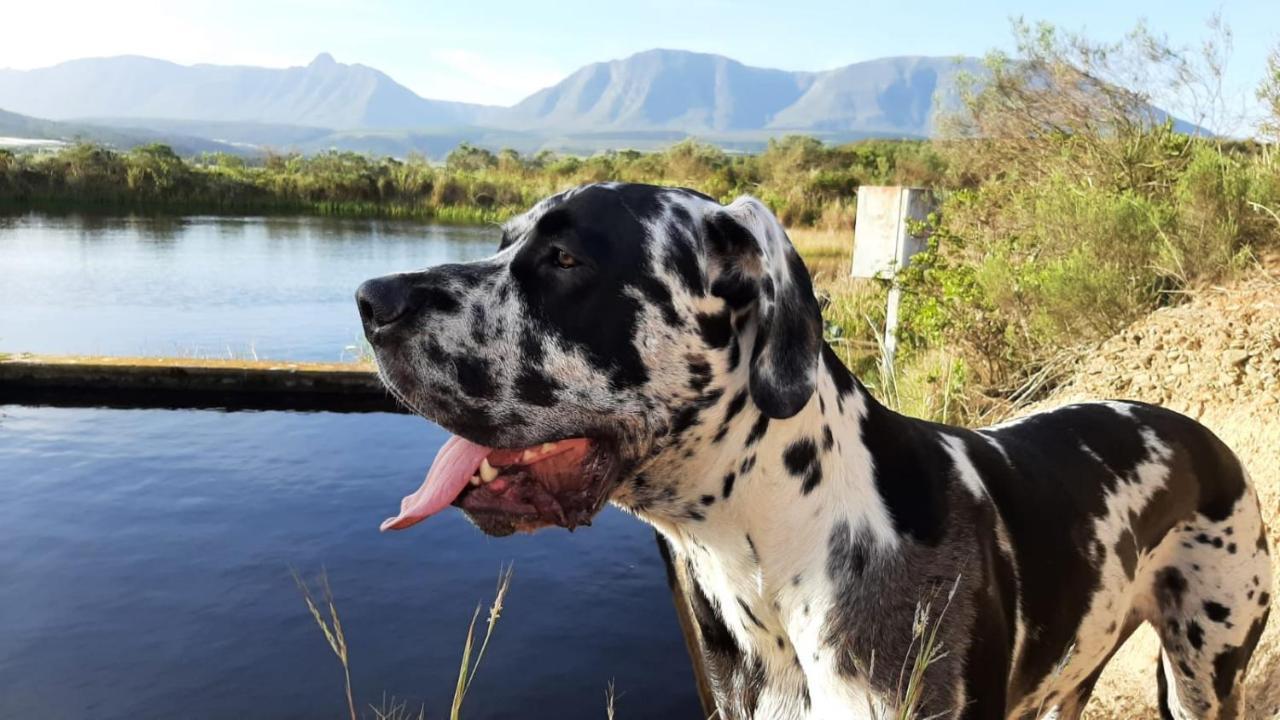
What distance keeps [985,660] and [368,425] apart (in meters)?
8.55

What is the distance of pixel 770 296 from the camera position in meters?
2.14

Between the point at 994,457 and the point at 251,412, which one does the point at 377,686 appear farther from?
the point at 251,412

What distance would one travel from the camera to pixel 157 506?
26.2 ft

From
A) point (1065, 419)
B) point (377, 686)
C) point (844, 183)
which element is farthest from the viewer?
point (844, 183)

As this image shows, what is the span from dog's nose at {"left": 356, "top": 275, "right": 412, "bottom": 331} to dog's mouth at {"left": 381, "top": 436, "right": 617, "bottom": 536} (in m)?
0.34

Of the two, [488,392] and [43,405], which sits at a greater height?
[488,392]

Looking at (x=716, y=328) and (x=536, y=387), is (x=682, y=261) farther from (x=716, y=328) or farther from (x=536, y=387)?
(x=536, y=387)

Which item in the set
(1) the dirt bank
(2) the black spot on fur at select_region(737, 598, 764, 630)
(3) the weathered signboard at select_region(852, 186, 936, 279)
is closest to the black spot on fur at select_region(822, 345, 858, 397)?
(2) the black spot on fur at select_region(737, 598, 764, 630)

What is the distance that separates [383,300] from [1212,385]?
4705 mm

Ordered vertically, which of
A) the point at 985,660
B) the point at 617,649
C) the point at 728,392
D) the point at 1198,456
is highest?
the point at 728,392

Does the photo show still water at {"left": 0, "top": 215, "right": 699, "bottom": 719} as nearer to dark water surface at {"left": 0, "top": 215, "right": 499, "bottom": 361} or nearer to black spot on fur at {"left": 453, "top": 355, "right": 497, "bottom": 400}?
dark water surface at {"left": 0, "top": 215, "right": 499, "bottom": 361}

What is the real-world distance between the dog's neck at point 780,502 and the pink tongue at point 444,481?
41 centimetres

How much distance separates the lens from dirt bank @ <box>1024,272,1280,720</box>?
4461mm

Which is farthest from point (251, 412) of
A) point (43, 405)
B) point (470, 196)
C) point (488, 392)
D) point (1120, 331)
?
point (470, 196)
